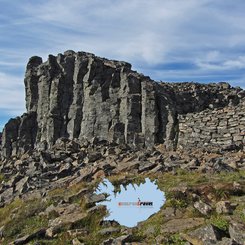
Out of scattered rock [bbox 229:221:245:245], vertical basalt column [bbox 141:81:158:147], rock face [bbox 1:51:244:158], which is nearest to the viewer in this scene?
scattered rock [bbox 229:221:245:245]

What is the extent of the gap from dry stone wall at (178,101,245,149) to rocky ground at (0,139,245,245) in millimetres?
2758

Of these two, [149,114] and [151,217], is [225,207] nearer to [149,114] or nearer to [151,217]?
[151,217]

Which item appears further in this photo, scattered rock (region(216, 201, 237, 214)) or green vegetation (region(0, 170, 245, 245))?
scattered rock (region(216, 201, 237, 214))

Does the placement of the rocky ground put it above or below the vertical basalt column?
below

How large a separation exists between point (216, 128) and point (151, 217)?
56.8 ft

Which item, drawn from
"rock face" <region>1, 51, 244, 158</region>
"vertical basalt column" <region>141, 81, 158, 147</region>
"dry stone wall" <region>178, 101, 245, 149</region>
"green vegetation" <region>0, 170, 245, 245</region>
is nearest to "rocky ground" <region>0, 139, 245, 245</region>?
"green vegetation" <region>0, 170, 245, 245</region>

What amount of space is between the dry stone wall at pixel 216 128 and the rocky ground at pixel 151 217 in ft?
9.05

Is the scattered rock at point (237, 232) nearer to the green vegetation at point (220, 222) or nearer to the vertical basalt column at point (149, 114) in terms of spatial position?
the green vegetation at point (220, 222)

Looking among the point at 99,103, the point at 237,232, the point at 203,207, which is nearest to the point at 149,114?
the point at 99,103

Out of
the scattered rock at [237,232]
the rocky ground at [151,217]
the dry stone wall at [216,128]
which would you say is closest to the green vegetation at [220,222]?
the rocky ground at [151,217]

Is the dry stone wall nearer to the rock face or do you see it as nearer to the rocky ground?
the rock face

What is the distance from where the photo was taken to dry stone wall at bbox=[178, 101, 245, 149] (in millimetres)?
29750

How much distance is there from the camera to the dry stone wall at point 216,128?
97.6ft

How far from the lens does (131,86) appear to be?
48.3 meters
